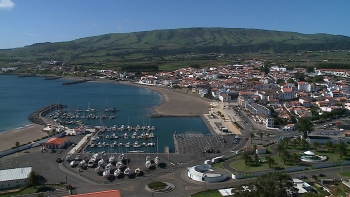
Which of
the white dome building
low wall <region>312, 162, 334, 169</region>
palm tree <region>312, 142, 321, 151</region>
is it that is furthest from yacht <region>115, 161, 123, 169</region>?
palm tree <region>312, 142, 321, 151</region>

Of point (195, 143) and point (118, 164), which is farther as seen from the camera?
point (195, 143)

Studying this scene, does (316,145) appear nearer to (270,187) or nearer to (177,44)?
(270,187)

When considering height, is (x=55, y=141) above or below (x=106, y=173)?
above

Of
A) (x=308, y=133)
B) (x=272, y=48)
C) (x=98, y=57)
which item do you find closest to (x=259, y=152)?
(x=308, y=133)

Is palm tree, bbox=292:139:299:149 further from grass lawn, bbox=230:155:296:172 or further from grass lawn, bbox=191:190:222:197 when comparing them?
grass lawn, bbox=191:190:222:197

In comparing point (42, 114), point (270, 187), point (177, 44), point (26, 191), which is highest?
point (177, 44)

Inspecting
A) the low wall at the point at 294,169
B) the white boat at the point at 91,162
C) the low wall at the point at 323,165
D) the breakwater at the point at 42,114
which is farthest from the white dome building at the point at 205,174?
the breakwater at the point at 42,114

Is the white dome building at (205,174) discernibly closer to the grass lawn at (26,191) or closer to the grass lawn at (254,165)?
the grass lawn at (254,165)

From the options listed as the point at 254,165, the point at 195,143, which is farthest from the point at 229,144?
the point at 254,165
